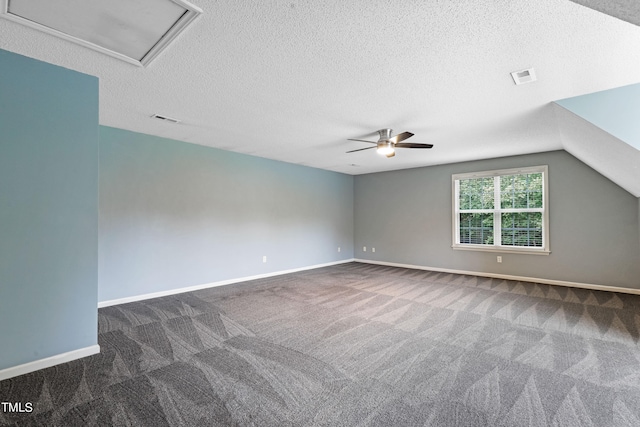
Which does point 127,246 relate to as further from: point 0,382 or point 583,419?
point 583,419

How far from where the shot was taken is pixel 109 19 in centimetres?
183

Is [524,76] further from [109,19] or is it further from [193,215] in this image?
[193,215]

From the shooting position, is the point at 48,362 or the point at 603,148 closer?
the point at 48,362

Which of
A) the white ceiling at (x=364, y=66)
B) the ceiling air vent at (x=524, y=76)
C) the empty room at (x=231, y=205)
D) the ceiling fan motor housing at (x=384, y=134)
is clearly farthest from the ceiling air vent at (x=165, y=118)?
the ceiling air vent at (x=524, y=76)

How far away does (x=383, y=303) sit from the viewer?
4223mm

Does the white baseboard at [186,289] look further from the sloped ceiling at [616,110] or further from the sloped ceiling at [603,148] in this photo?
the sloped ceiling at [616,110]

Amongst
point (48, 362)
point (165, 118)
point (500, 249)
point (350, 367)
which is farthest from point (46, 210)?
point (500, 249)

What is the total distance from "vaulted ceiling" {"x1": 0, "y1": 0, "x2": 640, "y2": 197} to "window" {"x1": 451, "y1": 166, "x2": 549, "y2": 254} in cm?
129

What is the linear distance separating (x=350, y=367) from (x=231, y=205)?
391 cm

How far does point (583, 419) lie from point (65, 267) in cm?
401

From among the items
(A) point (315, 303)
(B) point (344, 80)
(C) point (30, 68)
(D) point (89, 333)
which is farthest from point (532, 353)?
(C) point (30, 68)

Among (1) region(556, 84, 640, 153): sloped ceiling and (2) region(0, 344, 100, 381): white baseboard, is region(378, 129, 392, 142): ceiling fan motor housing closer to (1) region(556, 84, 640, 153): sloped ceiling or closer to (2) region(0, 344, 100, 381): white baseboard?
(1) region(556, 84, 640, 153): sloped ceiling

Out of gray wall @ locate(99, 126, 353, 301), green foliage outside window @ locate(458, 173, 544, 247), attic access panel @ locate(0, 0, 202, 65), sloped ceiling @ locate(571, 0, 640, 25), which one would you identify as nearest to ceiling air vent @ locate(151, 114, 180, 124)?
gray wall @ locate(99, 126, 353, 301)

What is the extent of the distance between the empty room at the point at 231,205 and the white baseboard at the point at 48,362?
1 centimetres
